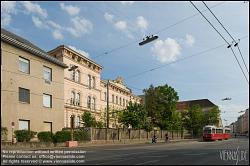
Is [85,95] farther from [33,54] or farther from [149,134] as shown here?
[33,54]

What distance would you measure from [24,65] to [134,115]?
2317cm

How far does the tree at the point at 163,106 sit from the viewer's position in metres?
81.2

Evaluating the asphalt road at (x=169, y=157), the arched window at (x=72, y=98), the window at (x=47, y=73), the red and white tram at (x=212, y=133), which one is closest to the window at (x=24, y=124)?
the window at (x=47, y=73)

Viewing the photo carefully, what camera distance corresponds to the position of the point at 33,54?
145 feet

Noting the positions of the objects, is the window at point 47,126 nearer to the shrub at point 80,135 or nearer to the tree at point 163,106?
the shrub at point 80,135

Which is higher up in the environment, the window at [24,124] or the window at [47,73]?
the window at [47,73]

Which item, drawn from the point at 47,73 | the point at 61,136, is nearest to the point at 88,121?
the point at 47,73

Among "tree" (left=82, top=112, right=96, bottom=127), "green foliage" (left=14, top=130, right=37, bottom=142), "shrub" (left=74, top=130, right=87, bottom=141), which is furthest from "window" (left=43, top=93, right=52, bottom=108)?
"tree" (left=82, top=112, right=96, bottom=127)

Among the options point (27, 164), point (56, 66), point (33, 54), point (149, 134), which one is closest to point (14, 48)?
point (33, 54)

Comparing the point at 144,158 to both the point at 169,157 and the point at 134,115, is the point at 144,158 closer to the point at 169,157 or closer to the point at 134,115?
the point at 169,157

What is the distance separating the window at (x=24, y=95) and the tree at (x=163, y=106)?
42.2 m

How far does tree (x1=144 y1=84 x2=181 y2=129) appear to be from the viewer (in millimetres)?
81250

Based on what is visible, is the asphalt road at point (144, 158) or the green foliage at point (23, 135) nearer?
the asphalt road at point (144, 158)

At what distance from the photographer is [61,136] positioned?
4228 cm
